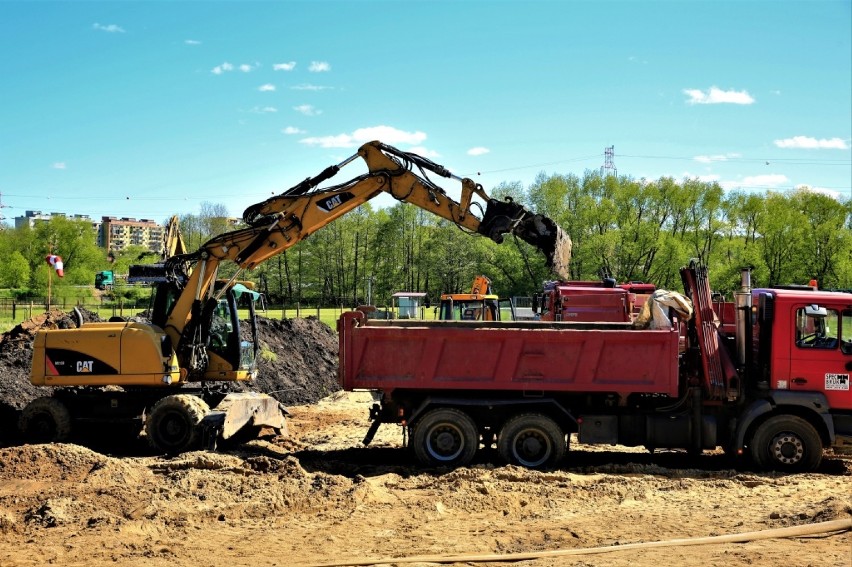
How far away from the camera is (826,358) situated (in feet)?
35.1

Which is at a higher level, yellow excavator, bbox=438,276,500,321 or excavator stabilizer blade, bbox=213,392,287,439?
yellow excavator, bbox=438,276,500,321

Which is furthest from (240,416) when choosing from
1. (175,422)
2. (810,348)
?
(810,348)

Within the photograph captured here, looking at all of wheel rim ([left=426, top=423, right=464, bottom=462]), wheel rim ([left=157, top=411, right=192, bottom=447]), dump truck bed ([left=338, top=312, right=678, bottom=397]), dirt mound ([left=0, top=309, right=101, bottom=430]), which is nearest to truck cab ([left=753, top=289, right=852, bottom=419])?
dump truck bed ([left=338, top=312, right=678, bottom=397])

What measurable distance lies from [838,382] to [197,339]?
9.91 metres

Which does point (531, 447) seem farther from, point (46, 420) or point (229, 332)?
point (46, 420)

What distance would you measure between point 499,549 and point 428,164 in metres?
6.78

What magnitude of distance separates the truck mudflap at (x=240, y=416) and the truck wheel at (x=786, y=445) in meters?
7.84

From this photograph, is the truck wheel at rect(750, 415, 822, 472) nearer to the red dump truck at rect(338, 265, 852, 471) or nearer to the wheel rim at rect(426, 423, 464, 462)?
the red dump truck at rect(338, 265, 852, 471)

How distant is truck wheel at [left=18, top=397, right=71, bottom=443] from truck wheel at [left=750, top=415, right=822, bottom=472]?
35.3 ft

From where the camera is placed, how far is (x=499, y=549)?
761 centimetres

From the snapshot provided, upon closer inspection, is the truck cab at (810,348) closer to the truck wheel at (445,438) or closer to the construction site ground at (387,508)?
the construction site ground at (387,508)

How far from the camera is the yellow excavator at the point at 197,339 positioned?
41.6 ft

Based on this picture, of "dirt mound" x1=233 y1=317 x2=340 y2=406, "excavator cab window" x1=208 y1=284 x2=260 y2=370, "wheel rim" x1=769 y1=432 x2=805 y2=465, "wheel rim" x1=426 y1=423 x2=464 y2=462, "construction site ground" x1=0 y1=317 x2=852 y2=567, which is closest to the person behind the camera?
"construction site ground" x1=0 y1=317 x2=852 y2=567

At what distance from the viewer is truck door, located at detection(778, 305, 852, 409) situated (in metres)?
10.7
